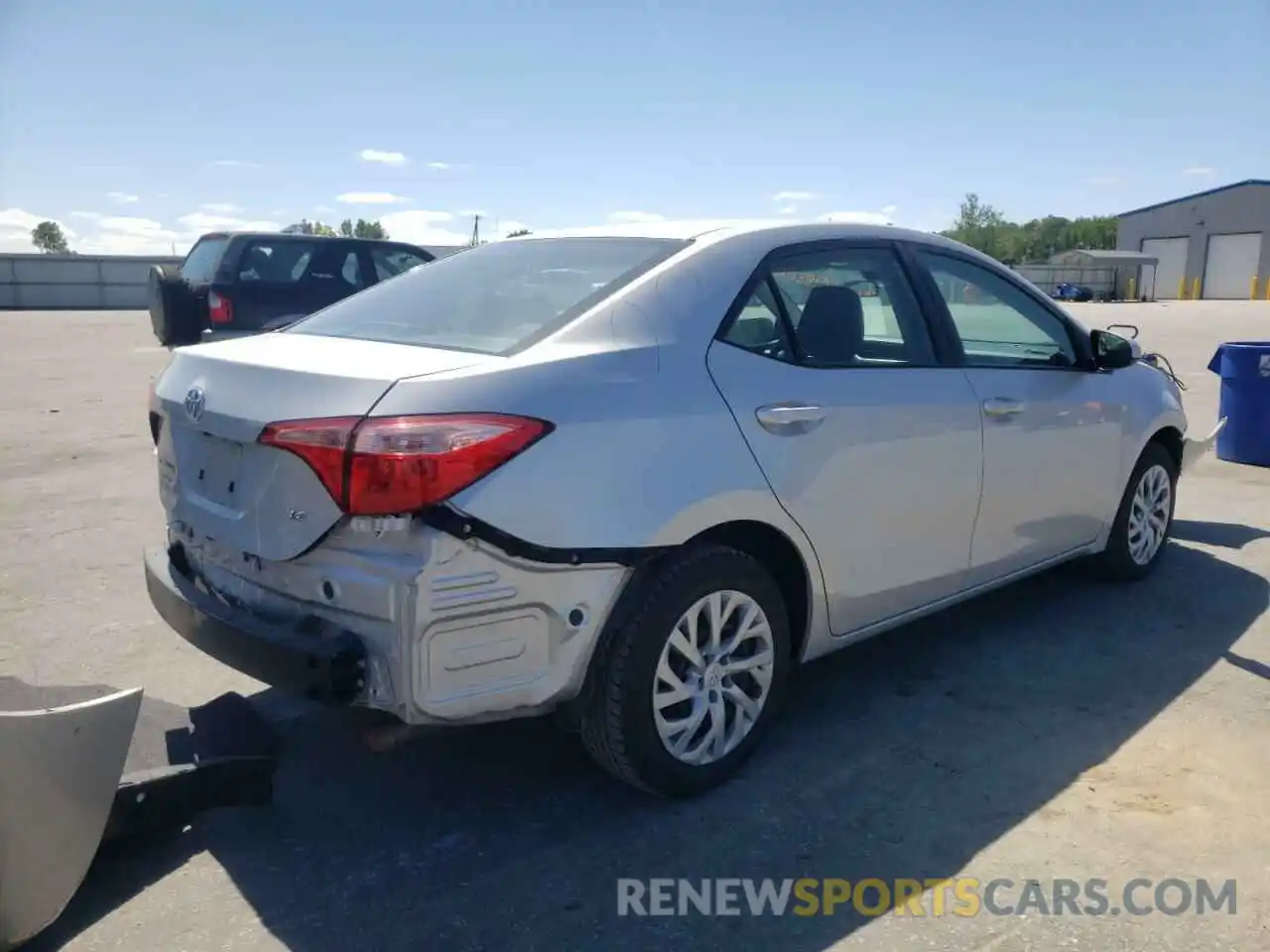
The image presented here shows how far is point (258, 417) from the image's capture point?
2746 mm

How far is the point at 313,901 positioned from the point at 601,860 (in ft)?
2.44

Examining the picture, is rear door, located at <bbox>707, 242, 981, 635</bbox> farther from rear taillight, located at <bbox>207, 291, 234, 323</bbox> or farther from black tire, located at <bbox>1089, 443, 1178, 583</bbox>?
rear taillight, located at <bbox>207, 291, 234, 323</bbox>

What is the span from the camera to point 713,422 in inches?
119

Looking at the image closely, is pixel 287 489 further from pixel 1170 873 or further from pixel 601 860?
pixel 1170 873

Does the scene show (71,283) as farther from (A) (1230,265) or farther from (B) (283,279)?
(A) (1230,265)

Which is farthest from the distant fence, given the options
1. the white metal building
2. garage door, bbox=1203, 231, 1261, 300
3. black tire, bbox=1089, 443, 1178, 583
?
garage door, bbox=1203, 231, 1261, 300

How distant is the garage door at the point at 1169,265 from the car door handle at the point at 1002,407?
65.9 meters

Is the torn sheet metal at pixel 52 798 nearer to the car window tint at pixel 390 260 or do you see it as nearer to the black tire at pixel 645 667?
the black tire at pixel 645 667

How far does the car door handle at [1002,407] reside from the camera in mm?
3937

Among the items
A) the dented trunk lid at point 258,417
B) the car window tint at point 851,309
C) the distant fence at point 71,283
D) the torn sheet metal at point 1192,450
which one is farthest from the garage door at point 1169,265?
the dented trunk lid at point 258,417

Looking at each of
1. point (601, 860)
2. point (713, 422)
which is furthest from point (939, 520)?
point (601, 860)

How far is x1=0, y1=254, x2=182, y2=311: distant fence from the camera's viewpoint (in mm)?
37719

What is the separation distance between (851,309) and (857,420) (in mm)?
480
